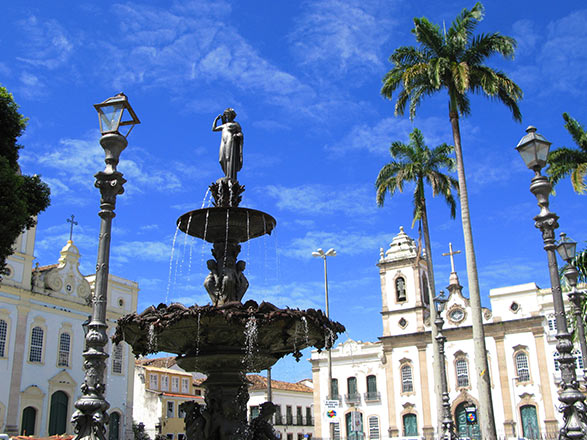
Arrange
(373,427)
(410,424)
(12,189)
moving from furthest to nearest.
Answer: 1. (373,427)
2. (410,424)
3. (12,189)

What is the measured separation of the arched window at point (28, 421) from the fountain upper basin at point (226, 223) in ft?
84.1

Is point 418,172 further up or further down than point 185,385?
further up

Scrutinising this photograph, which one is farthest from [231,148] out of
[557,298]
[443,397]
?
[443,397]

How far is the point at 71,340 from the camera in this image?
34656 mm

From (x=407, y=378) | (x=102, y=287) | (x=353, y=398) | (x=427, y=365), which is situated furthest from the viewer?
(x=353, y=398)

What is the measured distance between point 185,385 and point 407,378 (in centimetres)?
1862

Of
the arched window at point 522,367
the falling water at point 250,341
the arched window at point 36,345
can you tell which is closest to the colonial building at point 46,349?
the arched window at point 36,345

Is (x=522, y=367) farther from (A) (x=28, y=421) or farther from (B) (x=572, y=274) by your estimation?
(A) (x=28, y=421)

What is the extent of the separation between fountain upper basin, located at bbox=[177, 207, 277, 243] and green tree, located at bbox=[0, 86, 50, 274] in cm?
715

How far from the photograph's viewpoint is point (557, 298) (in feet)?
32.2

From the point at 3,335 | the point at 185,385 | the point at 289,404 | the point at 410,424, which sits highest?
the point at 3,335

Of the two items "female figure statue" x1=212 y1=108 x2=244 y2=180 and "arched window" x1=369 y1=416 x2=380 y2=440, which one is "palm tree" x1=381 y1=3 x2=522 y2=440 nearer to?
"female figure statue" x1=212 y1=108 x2=244 y2=180

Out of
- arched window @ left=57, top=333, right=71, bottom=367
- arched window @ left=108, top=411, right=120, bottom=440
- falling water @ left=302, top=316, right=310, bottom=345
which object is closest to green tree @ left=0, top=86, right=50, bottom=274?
falling water @ left=302, top=316, right=310, bottom=345

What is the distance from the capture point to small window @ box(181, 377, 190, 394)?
50119 mm
